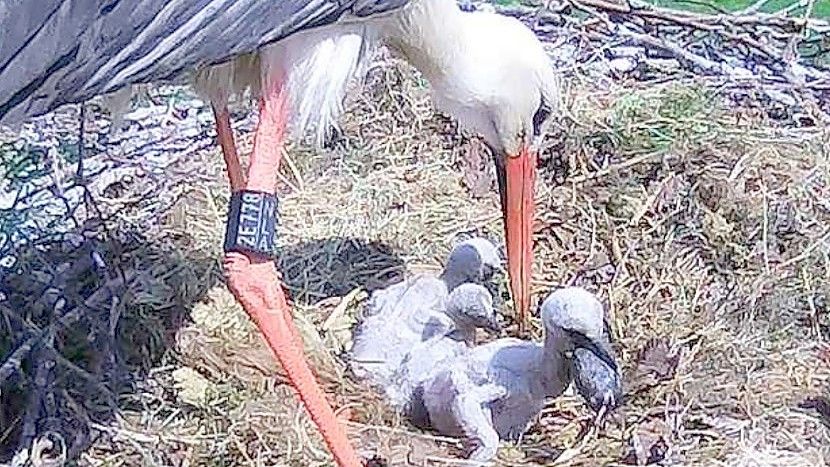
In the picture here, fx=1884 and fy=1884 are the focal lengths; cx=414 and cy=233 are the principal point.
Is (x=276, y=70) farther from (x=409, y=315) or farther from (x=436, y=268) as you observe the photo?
(x=436, y=268)

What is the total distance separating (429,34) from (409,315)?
16.7 inches

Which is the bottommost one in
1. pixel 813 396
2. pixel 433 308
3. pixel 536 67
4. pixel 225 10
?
pixel 813 396

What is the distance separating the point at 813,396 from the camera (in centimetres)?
271

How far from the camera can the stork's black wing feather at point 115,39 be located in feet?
7.02

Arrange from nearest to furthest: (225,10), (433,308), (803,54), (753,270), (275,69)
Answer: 1. (225,10)
2. (275,69)
3. (433,308)
4. (753,270)
5. (803,54)

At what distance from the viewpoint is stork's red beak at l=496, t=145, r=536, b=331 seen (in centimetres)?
300

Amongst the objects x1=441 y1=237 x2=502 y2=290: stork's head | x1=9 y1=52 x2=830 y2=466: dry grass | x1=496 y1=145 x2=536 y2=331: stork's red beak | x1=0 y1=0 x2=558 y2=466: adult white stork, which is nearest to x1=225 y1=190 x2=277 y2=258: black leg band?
x1=0 y1=0 x2=558 y2=466: adult white stork

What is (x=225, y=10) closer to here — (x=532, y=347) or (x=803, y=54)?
(x=532, y=347)

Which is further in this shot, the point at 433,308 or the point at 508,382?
the point at 433,308

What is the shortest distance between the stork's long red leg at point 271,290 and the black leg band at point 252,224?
0.04 ft

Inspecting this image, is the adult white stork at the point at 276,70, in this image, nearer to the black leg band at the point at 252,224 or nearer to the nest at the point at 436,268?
the black leg band at the point at 252,224

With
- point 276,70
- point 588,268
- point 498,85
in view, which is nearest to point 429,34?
point 498,85

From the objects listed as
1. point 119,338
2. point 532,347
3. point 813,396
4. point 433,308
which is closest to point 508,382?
point 532,347

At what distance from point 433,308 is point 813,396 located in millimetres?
571
